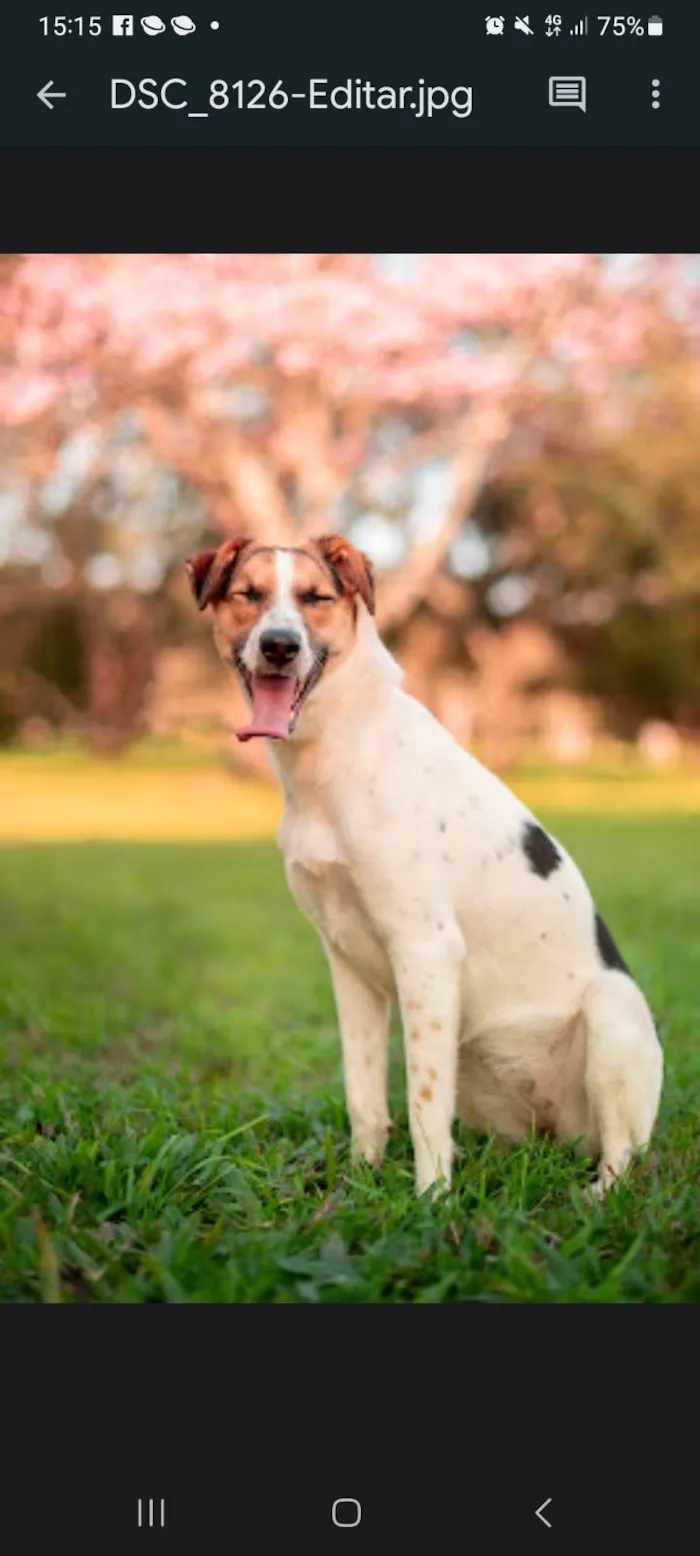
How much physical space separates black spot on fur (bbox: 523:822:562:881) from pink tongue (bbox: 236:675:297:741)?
2.24 feet

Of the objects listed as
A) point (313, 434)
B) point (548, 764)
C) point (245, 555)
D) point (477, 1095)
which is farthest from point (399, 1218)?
point (548, 764)

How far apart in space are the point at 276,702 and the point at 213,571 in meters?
0.36

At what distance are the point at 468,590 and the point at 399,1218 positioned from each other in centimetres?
2037

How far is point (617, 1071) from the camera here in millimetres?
3176

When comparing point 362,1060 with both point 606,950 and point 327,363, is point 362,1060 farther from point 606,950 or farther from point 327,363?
point 327,363

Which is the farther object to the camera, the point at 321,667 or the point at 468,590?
the point at 468,590

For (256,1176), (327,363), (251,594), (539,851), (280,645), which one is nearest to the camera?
(280,645)
